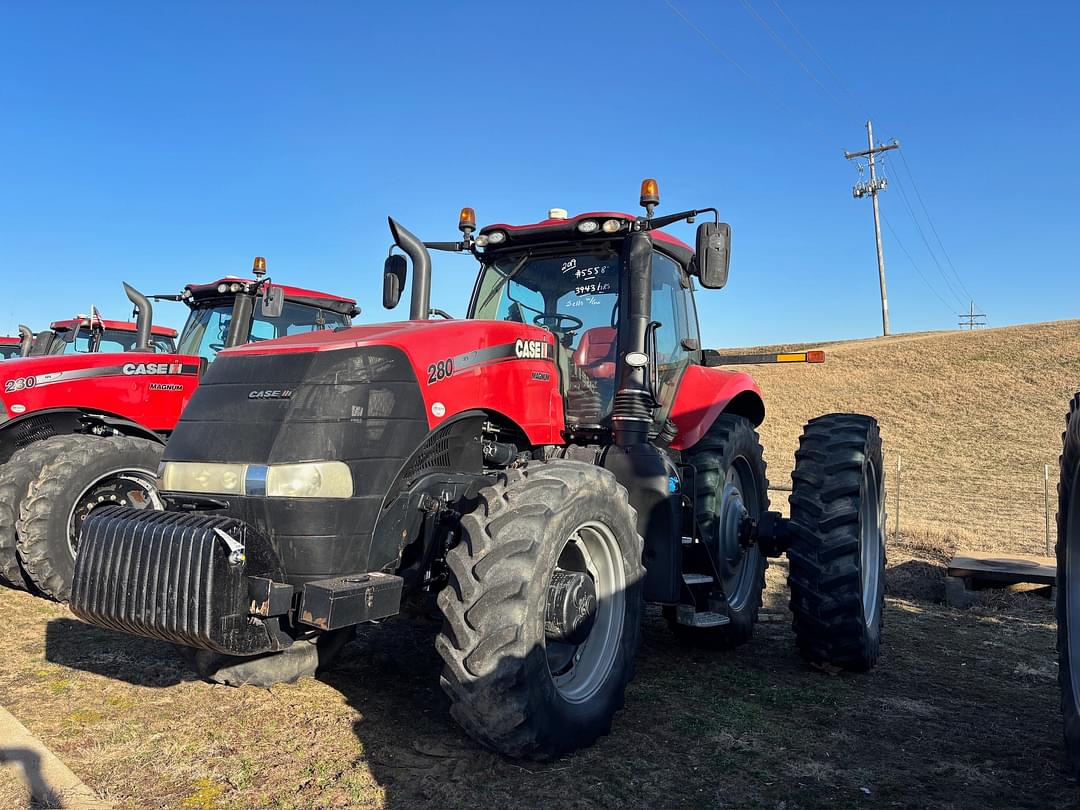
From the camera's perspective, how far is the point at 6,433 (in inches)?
262

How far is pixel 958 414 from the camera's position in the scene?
2625cm

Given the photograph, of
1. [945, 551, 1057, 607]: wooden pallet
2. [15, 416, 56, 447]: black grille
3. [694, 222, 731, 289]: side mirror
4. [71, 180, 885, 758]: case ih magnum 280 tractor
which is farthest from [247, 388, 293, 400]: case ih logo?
[945, 551, 1057, 607]: wooden pallet

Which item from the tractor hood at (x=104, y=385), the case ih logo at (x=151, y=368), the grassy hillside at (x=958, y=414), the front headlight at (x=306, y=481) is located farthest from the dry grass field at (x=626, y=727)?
the grassy hillside at (x=958, y=414)

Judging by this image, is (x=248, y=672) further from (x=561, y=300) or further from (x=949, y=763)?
(x=949, y=763)

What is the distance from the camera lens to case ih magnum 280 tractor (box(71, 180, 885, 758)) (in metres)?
3.03

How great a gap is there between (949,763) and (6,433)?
6.85 metres

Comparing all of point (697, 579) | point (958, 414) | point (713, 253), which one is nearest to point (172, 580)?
point (697, 579)

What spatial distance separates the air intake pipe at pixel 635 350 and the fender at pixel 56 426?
169 inches

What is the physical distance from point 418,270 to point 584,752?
246 centimetres

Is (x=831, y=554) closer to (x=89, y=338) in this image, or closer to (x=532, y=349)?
(x=532, y=349)

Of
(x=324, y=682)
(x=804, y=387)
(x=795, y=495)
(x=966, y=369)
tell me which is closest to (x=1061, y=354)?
(x=966, y=369)

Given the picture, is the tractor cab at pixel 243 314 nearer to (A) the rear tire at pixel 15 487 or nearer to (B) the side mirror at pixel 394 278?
(A) the rear tire at pixel 15 487

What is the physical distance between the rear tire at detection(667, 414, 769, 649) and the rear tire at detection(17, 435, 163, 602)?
366cm

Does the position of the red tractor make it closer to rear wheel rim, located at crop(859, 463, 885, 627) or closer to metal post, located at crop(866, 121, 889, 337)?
rear wheel rim, located at crop(859, 463, 885, 627)
